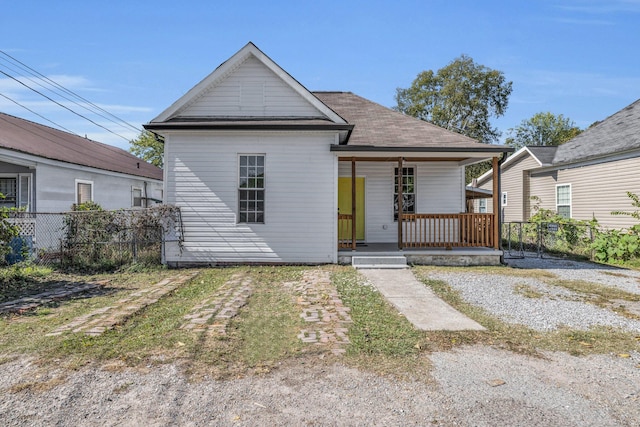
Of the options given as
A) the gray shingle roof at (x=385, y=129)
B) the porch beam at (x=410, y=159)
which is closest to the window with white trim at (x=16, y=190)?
the porch beam at (x=410, y=159)

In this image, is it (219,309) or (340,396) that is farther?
(219,309)

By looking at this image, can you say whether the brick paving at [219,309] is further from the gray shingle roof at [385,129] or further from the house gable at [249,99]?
the gray shingle roof at [385,129]

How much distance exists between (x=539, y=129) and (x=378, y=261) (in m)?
49.5

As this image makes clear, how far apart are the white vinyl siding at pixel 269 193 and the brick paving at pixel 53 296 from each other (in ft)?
7.86

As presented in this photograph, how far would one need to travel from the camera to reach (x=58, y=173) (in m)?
12.6

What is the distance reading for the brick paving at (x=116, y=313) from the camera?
4.67 m

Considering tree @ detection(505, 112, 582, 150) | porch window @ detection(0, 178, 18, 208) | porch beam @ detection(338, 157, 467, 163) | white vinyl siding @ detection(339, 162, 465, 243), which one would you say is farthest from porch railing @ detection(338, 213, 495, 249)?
tree @ detection(505, 112, 582, 150)

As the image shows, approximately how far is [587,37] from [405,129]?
34.9 feet

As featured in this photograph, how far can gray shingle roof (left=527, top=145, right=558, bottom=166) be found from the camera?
691 inches

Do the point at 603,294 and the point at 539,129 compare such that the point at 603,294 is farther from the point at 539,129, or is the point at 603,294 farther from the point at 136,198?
the point at 539,129

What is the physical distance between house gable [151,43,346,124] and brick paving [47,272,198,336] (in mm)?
4861

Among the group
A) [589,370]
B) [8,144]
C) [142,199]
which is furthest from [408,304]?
[142,199]

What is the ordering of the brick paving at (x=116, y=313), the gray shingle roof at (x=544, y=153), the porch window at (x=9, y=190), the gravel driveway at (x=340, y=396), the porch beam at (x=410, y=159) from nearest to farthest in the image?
the gravel driveway at (x=340, y=396) → the brick paving at (x=116, y=313) → the porch beam at (x=410, y=159) → the porch window at (x=9, y=190) → the gray shingle roof at (x=544, y=153)

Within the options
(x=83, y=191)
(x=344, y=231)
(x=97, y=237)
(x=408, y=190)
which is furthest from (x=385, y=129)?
(x=83, y=191)
